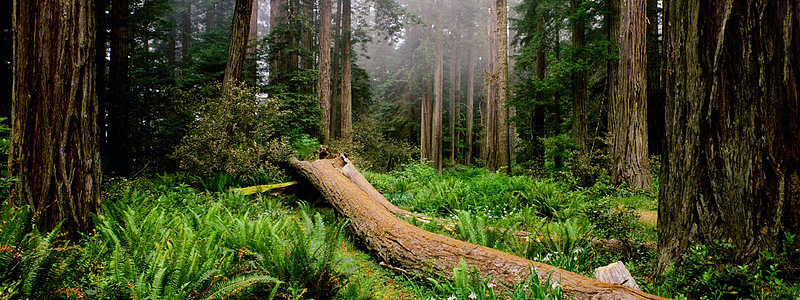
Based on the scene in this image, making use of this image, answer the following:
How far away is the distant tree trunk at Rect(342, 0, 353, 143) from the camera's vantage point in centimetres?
1662

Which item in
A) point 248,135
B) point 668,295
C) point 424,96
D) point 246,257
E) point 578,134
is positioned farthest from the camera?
point 424,96

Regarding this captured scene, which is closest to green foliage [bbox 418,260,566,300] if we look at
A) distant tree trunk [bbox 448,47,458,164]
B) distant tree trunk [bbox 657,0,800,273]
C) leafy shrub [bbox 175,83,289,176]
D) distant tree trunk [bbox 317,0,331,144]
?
distant tree trunk [bbox 657,0,800,273]

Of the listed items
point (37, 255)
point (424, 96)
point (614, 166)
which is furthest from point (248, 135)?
point (424, 96)

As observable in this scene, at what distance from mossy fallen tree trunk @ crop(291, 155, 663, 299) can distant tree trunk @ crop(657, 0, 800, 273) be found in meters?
0.90

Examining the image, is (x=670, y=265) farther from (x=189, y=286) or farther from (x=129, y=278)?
(x=129, y=278)

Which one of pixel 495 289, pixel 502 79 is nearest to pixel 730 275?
pixel 495 289

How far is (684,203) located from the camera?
285 cm

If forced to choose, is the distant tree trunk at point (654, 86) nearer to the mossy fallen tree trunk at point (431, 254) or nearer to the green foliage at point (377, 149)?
the green foliage at point (377, 149)

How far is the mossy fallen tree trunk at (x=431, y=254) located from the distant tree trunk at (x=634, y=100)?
21.6ft

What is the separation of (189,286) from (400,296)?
1.85 metres

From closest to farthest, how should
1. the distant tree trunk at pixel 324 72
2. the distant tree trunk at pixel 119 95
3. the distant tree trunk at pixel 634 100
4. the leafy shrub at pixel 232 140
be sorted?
1. the leafy shrub at pixel 232 140
2. the distant tree trunk at pixel 634 100
3. the distant tree trunk at pixel 119 95
4. the distant tree trunk at pixel 324 72

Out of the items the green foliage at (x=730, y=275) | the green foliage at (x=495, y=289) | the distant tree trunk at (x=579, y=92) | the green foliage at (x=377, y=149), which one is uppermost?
the distant tree trunk at (x=579, y=92)

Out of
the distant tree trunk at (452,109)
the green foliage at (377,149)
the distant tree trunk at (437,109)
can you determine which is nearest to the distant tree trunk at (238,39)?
the green foliage at (377,149)

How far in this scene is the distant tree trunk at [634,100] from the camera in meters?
8.83
